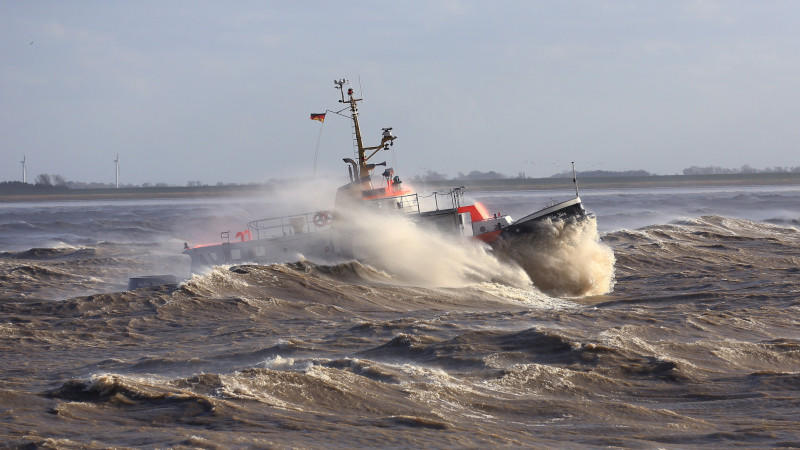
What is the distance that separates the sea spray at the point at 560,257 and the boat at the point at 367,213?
17cm

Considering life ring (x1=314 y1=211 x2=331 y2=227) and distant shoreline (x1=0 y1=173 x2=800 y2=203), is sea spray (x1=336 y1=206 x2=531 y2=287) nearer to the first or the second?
life ring (x1=314 y1=211 x2=331 y2=227)

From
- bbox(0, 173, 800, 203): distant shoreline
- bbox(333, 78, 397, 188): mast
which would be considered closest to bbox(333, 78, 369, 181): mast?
bbox(333, 78, 397, 188): mast

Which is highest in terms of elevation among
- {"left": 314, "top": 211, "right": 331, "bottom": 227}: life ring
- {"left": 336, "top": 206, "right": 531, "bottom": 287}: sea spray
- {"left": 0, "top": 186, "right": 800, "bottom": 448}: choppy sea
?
{"left": 314, "top": 211, "right": 331, "bottom": 227}: life ring

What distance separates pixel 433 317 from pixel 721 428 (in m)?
7.77

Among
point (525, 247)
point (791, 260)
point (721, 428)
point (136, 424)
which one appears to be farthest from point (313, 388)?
point (791, 260)

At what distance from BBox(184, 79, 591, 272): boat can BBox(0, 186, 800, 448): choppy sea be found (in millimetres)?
542

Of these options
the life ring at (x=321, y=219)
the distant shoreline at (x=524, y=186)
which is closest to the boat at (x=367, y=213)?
the life ring at (x=321, y=219)

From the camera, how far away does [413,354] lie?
12930mm

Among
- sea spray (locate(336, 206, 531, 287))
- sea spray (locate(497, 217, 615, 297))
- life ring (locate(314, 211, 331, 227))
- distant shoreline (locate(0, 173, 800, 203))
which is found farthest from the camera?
distant shoreline (locate(0, 173, 800, 203))

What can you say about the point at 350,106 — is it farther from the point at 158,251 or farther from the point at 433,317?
the point at 158,251

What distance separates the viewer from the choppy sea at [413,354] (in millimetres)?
9234

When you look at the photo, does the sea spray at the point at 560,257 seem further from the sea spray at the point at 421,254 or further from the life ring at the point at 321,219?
the life ring at the point at 321,219

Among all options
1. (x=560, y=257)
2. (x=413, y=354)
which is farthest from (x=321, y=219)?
(x=413, y=354)

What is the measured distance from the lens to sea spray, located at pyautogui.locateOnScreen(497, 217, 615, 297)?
22.1 metres
